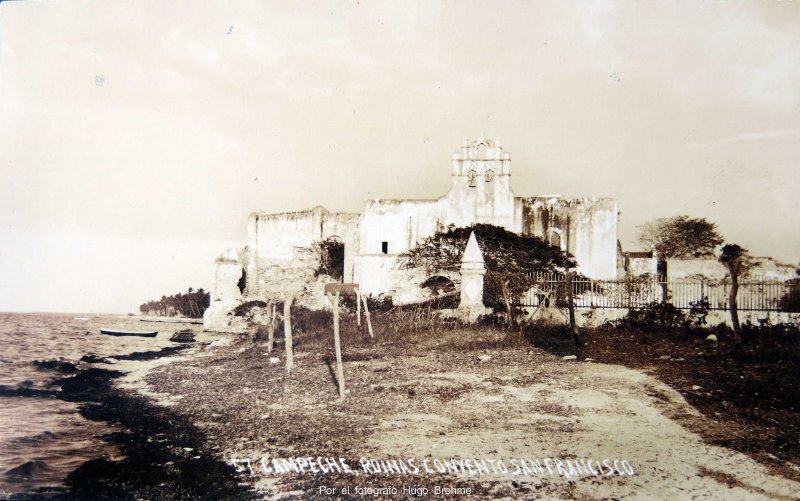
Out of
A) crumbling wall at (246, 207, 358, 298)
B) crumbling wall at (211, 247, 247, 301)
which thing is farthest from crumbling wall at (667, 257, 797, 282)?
crumbling wall at (211, 247, 247, 301)

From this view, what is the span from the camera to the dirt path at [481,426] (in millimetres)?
5258

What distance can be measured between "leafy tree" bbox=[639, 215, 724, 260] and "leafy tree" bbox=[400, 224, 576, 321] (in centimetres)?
1464

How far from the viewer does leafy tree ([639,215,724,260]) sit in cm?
3438

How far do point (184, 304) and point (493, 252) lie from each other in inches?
972

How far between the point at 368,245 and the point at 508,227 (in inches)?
263

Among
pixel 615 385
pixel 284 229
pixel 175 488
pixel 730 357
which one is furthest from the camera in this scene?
pixel 284 229

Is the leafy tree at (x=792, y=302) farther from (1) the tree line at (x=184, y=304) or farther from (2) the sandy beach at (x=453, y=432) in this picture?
(1) the tree line at (x=184, y=304)

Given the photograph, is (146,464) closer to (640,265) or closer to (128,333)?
(128,333)

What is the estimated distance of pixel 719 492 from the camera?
4965mm

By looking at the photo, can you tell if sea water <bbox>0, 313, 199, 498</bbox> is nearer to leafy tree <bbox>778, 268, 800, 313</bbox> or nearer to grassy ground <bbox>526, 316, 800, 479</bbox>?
grassy ground <bbox>526, 316, 800, 479</bbox>

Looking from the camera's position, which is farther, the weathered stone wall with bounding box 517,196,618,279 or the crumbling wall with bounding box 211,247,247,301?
the crumbling wall with bounding box 211,247,247,301

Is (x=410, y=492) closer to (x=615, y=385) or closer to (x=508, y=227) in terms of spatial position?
(x=615, y=385)

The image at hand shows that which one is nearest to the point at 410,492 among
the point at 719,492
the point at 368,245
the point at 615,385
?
the point at 719,492

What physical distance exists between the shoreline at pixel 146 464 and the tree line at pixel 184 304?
26860mm
